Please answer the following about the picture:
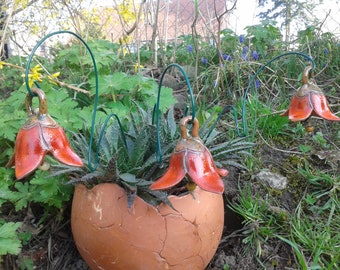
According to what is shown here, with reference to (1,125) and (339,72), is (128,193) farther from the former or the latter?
(339,72)

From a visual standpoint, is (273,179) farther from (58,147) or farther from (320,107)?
(58,147)

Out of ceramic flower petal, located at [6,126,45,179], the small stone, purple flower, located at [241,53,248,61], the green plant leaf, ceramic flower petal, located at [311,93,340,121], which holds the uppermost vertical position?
purple flower, located at [241,53,248,61]

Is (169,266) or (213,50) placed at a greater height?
(213,50)

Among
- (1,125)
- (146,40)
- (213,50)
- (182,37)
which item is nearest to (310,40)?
(213,50)

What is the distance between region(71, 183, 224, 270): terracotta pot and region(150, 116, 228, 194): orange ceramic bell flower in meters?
0.39

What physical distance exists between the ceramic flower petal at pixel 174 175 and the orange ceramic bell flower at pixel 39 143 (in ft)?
0.67

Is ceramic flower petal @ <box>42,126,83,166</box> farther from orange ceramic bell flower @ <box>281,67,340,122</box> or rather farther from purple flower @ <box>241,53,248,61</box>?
purple flower @ <box>241,53,248,61</box>

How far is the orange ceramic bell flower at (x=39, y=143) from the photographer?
91 centimetres

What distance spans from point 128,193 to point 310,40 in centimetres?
247

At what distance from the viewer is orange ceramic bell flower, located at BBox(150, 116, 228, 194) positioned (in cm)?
95

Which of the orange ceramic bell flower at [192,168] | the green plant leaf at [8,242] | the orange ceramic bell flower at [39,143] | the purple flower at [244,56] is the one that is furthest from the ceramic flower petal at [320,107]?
the purple flower at [244,56]

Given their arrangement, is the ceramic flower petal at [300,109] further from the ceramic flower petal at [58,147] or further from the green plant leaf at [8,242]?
the green plant leaf at [8,242]

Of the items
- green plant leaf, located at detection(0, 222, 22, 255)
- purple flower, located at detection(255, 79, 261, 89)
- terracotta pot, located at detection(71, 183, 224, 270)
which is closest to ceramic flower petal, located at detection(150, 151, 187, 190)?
terracotta pot, located at detection(71, 183, 224, 270)

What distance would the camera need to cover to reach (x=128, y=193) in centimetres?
135
